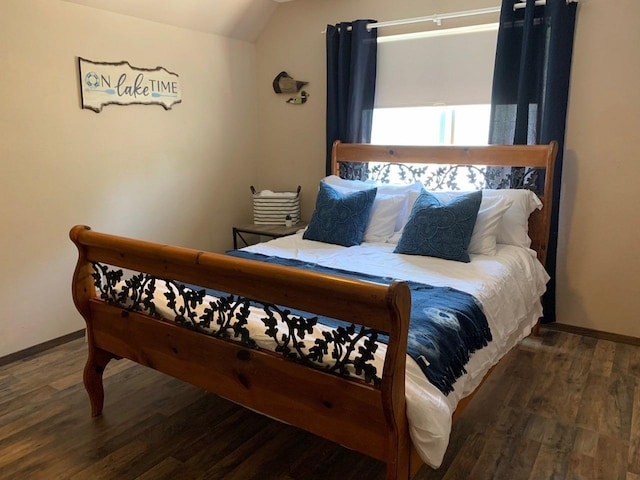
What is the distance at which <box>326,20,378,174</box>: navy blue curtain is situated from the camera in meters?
3.73

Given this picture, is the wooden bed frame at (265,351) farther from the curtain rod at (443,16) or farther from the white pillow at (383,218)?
the curtain rod at (443,16)

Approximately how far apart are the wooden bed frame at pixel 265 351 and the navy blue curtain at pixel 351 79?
225cm

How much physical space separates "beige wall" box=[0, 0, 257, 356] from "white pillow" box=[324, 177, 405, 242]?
1535mm

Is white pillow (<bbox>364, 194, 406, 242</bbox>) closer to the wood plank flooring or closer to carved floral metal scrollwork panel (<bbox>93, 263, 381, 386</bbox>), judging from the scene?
the wood plank flooring

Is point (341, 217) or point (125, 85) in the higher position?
point (125, 85)

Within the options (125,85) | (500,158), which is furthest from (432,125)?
(125,85)

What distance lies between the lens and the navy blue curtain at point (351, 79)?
3729mm

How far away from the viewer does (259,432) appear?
233 cm

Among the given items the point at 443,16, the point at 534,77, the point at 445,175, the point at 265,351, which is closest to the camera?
the point at 265,351

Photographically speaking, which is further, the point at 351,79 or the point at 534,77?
the point at 351,79

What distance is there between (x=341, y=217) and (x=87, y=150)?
1684mm

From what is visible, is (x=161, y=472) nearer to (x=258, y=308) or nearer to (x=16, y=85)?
(x=258, y=308)

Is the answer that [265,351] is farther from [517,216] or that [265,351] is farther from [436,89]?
[436,89]

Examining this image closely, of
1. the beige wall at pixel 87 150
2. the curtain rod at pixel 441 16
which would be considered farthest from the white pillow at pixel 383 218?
the beige wall at pixel 87 150
